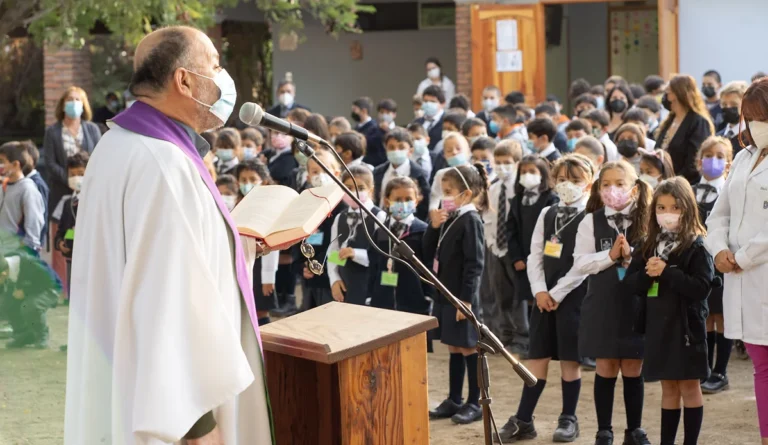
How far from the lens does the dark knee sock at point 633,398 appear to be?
19.9ft

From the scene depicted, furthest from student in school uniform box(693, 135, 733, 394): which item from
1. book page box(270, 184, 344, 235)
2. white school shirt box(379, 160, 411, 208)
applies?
book page box(270, 184, 344, 235)

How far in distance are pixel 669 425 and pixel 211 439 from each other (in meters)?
3.39

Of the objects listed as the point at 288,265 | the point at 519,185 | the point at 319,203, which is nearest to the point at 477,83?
the point at 288,265

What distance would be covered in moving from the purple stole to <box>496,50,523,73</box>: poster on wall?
47.5ft

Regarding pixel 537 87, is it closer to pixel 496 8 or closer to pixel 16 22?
pixel 496 8

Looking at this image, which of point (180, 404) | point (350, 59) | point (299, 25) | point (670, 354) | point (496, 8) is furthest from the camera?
point (350, 59)

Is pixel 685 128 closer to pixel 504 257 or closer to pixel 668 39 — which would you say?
pixel 504 257

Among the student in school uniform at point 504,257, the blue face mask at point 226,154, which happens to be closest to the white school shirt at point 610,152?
the student in school uniform at point 504,257

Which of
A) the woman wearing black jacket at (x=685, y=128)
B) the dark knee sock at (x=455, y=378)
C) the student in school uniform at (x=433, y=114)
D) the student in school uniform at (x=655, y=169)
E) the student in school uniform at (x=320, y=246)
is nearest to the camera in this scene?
the dark knee sock at (x=455, y=378)

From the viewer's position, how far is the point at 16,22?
10.8 metres

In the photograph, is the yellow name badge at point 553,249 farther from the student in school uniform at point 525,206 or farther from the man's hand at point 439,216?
the student in school uniform at point 525,206

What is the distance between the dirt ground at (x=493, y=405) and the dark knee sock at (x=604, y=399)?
27 centimetres

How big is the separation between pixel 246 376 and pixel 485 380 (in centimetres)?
81

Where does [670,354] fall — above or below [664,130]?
below
